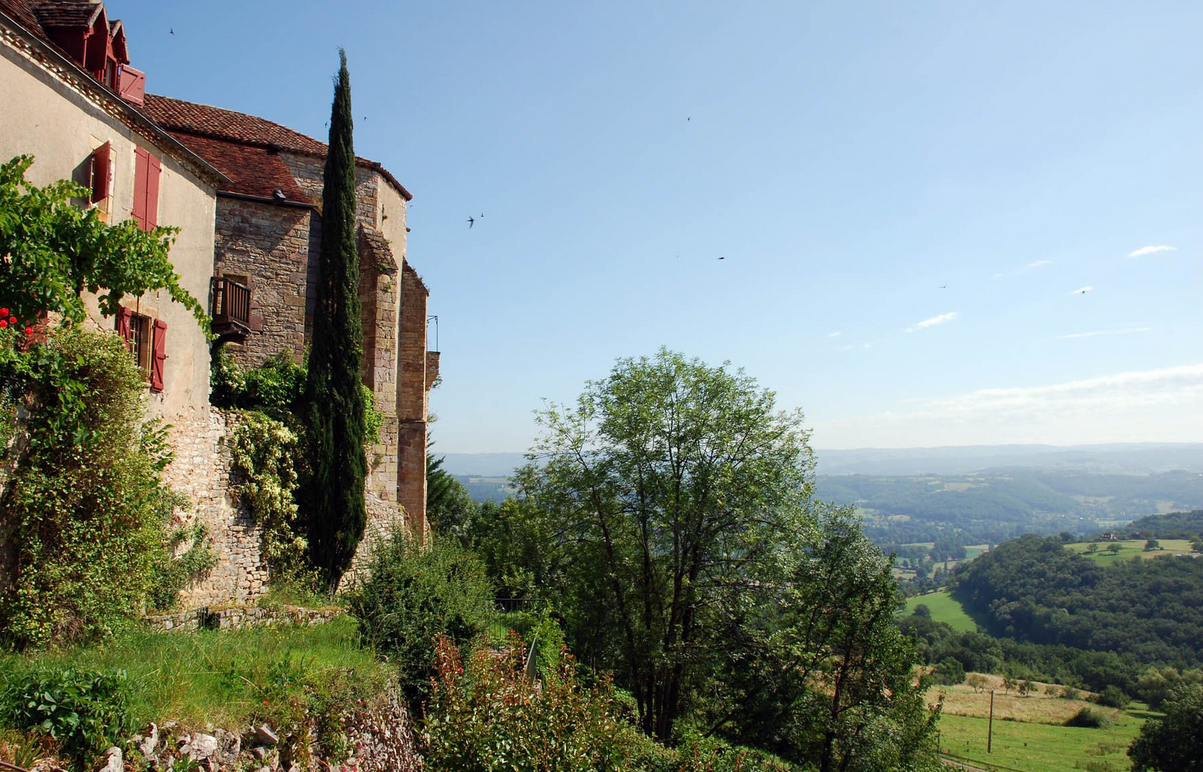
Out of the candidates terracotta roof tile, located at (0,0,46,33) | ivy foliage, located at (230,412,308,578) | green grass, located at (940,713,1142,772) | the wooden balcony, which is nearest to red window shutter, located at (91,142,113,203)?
terracotta roof tile, located at (0,0,46,33)

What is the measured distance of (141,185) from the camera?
11945 millimetres

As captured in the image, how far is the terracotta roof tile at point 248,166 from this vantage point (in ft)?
64.5

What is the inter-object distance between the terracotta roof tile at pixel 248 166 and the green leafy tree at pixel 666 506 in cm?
1003

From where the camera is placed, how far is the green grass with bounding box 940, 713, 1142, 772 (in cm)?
4944

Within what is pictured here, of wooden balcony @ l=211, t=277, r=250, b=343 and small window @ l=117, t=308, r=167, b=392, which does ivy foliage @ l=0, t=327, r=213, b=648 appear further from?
wooden balcony @ l=211, t=277, r=250, b=343

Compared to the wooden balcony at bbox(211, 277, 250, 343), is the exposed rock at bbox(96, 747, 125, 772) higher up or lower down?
lower down

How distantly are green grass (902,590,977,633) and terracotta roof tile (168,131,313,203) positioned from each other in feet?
328

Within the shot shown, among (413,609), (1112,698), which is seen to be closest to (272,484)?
(413,609)

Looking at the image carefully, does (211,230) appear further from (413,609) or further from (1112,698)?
(1112,698)

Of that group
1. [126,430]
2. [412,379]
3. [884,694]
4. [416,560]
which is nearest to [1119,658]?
[884,694]

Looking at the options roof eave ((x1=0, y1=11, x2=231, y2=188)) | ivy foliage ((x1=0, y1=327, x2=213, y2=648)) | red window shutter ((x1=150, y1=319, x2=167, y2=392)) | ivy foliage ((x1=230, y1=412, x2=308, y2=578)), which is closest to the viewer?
ivy foliage ((x1=0, y1=327, x2=213, y2=648))

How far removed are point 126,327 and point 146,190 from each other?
90.9 inches

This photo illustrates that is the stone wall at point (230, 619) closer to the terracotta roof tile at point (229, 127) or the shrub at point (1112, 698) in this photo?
the terracotta roof tile at point (229, 127)

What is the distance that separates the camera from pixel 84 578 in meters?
8.97
